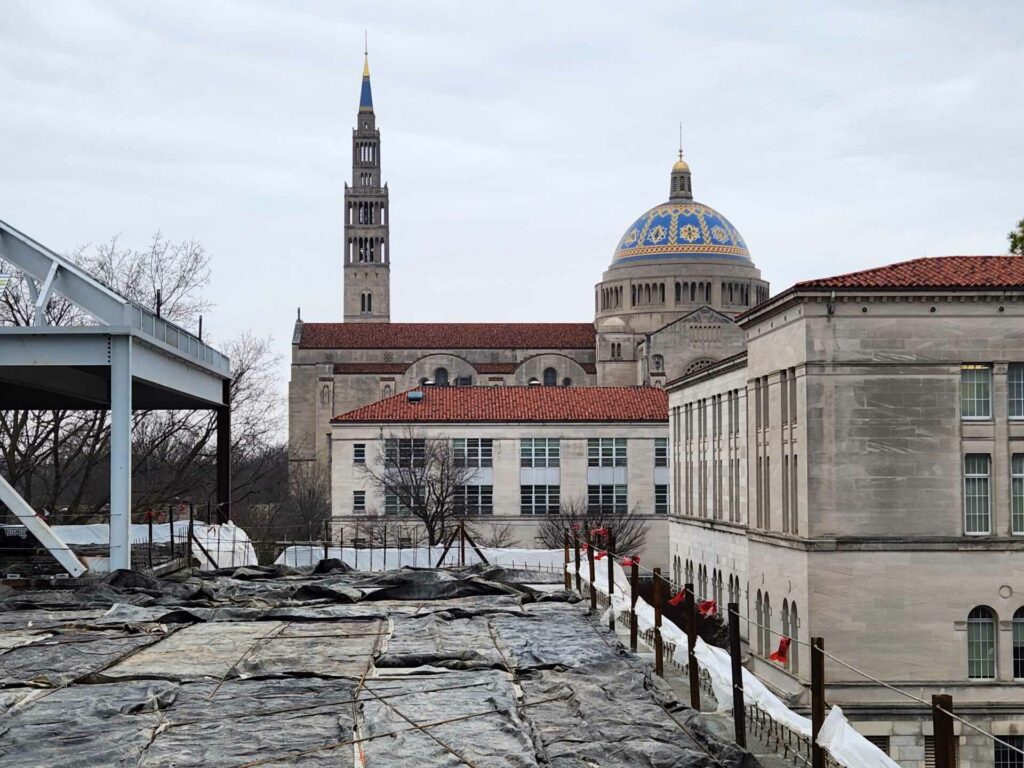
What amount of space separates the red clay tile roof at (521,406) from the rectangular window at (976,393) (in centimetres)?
4007

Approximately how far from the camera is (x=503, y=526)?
257ft

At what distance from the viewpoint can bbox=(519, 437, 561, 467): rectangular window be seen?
80062mm

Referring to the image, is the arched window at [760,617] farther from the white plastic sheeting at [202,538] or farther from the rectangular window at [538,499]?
the rectangular window at [538,499]

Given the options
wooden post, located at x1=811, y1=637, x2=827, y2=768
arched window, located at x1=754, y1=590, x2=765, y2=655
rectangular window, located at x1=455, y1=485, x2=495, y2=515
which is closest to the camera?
wooden post, located at x1=811, y1=637, x2=827, y2=768

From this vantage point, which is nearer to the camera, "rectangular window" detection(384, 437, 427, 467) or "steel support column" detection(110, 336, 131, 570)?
"steel support column" detection(110, 336, 131, 570)

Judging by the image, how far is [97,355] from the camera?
25016 millimetres

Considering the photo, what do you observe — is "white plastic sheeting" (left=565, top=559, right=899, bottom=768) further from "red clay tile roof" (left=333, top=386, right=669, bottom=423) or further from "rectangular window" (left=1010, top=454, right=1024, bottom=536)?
"red clay tile roof" (left=333, top=386, right=669, bottom=423)

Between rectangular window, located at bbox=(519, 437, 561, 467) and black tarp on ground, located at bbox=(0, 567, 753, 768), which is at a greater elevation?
rectangular window, located at bbox=(519, 437, 561, 467)

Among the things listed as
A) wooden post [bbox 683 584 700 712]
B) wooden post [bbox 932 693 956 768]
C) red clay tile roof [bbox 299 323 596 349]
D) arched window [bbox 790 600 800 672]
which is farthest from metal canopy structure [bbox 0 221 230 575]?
red clay tile roof [bbox 299 323 596 349]

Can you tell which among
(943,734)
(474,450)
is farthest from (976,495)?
(474,450)

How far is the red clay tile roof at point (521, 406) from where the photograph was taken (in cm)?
8062

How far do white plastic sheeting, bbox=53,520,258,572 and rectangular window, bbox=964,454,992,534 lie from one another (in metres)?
18.7

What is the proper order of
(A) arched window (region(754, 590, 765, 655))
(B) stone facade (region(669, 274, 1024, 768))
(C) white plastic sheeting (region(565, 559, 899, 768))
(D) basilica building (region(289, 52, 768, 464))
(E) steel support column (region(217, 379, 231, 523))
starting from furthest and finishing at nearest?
(D) basilica building (region(289, 52, 768, 464)) → (A) arched window (region(754, 590, 765, 655)) → (B) stone facade (region(669, 274, 1024, 768)) → (E) steel support column (region(217, 379, 231, 523)) → (C) white plastic sheeting (region(565, 559, 899, 768))

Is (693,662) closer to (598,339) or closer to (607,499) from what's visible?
(607,499)
